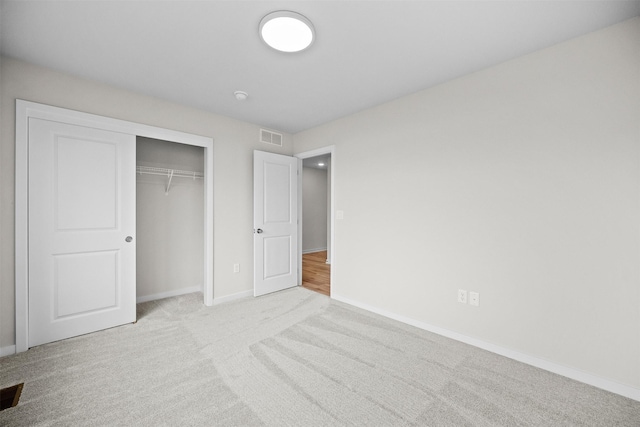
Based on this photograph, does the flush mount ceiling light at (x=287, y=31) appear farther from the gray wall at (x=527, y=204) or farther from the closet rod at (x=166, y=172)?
the closet rod at (x=166, y=172)

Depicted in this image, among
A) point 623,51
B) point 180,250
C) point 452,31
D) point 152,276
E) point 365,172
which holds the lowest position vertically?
point 152,276

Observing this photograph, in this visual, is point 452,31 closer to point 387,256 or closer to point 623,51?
point 623,51

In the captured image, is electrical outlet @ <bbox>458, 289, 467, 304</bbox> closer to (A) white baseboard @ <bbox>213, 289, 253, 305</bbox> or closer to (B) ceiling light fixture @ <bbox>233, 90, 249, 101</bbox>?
(A) white baseboard @ <bbox>213, 289, 253, 305</bbox>

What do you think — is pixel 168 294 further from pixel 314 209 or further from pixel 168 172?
pixel 314 209

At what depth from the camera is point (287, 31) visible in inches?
72.1

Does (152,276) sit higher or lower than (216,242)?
lower

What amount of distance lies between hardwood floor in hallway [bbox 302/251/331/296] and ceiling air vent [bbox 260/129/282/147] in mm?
2276

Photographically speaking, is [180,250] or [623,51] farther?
[180,250]

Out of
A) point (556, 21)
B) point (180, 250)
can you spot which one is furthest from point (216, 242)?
point (556, 21)

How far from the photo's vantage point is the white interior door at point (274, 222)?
146 inches

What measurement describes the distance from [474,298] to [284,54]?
264 centimetres

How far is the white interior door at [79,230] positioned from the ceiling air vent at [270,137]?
1.62 m

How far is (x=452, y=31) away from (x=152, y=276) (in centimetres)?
413

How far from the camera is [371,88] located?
2709 millimetres
